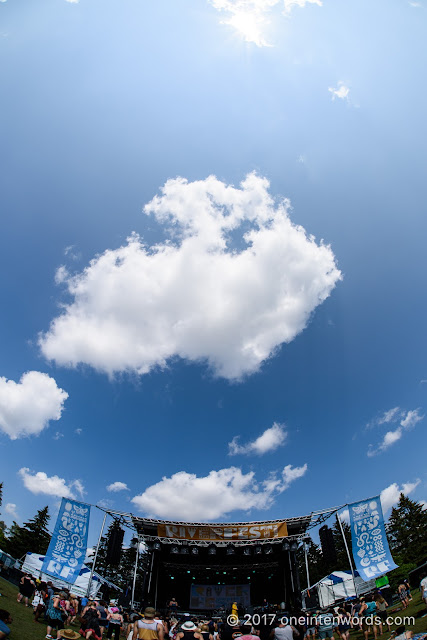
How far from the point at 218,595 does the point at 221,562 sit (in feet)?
9.36

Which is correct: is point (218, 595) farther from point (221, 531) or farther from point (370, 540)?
point (370, 540)

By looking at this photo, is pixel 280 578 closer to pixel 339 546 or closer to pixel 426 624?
pixel 426 624

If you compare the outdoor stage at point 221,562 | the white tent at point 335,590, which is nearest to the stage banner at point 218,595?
the outdoor stage at point 221,562

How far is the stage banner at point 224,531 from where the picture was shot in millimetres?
21297

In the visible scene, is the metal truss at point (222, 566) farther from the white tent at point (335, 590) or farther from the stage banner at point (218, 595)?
the white tent at point (335, 590)

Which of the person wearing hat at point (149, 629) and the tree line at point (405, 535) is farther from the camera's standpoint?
the tree line at point (405, 535)

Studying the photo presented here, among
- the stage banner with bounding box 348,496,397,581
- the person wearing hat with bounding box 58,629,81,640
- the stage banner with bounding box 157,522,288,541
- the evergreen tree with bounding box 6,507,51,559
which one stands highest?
the evergreen tree with bounding box 6,507,51,559

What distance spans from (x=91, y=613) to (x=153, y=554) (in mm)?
17076

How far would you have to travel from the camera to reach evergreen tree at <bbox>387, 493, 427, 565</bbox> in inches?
1476

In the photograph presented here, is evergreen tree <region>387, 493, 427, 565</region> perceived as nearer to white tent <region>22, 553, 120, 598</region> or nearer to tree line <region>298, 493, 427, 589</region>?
tree line <region>298, 493, 427, 589</region>

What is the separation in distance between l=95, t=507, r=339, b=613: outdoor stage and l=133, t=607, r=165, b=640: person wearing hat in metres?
18.0

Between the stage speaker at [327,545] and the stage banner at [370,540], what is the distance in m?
3.25

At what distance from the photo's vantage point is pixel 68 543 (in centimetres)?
1630

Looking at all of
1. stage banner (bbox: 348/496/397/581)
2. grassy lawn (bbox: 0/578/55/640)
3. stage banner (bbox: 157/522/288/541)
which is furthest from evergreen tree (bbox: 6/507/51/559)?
stage banner (bbox: 348/496/397/581)
